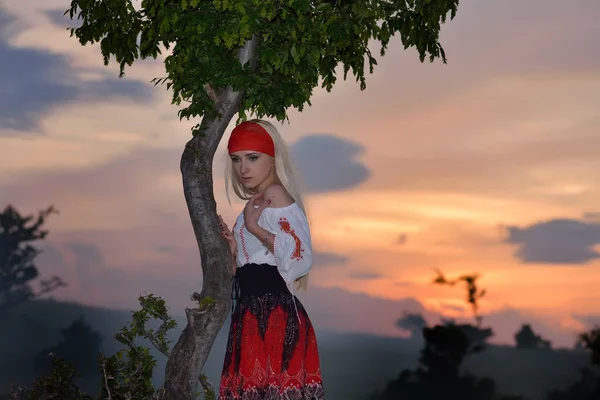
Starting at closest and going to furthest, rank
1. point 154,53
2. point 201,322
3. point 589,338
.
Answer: point 201,322
point 154,53
point 589,338

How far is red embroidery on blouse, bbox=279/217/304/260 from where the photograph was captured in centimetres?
945

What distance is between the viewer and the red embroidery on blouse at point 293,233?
31.0 feet

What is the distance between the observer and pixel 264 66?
1154 centimetres

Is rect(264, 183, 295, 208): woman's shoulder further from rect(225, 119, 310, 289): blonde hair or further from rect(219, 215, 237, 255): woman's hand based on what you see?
rect(219, 215, 237, 255): woman's hand

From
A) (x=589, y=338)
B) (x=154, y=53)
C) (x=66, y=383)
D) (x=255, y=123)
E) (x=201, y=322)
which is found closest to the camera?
(x=255, y=123)

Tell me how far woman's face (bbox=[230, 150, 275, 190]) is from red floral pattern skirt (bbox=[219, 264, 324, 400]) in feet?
3.24

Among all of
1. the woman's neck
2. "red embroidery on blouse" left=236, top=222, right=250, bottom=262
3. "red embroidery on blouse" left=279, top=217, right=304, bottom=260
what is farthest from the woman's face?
"red embroidery on blouse" left=279, top=217, right=304, bottom=260

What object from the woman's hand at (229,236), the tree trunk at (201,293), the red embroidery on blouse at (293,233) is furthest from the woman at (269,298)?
the tree trunk at (201,293)

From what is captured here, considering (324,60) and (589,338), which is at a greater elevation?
(324,60)

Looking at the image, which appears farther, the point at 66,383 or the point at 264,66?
the point at 66,383

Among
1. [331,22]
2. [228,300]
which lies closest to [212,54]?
[331,22]

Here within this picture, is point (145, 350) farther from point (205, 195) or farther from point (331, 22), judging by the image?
point (331, 22)

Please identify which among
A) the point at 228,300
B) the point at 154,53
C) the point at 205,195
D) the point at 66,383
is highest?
the point at 154,53

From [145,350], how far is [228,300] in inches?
60.6
